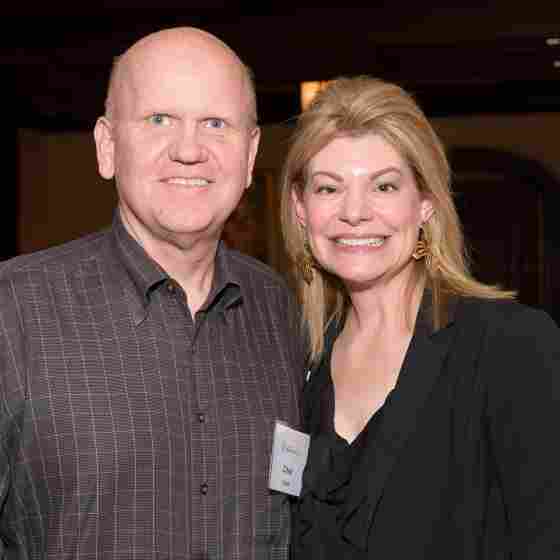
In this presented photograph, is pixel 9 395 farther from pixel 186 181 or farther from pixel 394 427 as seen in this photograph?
pixel 394 427

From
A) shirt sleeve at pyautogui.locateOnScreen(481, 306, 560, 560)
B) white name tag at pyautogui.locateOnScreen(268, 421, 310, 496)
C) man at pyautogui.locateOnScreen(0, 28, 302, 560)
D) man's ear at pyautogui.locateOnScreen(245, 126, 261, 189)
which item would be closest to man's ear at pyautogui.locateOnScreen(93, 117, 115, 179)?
man at pyautogui.locateOnScreen(0, 28, 302, 560)

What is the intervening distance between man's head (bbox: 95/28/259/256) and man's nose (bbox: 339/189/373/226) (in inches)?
10.7

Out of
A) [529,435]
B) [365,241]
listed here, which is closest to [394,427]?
[529,435]

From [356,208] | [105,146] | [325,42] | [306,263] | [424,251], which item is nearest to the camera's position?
[105,146]

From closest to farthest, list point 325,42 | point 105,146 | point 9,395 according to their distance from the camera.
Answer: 1. point 9,395
2. point 105,146
3. point 325,42

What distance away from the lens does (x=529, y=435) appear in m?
Result: 1.77

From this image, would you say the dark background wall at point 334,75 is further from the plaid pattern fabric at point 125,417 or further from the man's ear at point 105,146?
the plaid pattern fabric at point 125,417

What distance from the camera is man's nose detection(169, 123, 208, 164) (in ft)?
5.91

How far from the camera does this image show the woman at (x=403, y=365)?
1.80 metres

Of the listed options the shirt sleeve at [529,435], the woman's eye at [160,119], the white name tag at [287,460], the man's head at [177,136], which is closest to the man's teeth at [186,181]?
the man's head at [177,136]

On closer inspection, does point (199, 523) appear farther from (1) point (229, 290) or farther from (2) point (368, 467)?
(1) point (229, 290)

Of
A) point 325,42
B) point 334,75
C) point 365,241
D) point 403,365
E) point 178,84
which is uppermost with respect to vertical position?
point 325,42

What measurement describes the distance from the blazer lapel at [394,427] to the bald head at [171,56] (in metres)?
0.61

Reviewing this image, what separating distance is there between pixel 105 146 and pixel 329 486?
2.81 ft
